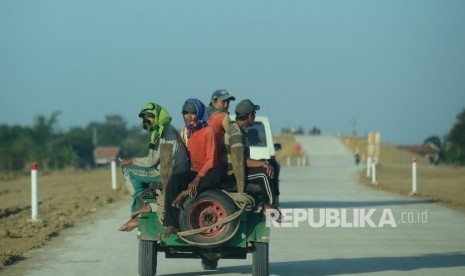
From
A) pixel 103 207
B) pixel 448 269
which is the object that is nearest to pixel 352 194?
pixel 103 207

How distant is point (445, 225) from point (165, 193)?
31.3 ft

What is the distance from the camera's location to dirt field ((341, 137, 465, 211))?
3042 cm

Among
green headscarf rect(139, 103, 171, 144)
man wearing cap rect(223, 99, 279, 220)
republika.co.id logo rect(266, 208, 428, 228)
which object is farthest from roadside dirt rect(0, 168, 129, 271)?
republika.co.id logo rect(266, 208, 428, 228)

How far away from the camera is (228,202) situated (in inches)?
430

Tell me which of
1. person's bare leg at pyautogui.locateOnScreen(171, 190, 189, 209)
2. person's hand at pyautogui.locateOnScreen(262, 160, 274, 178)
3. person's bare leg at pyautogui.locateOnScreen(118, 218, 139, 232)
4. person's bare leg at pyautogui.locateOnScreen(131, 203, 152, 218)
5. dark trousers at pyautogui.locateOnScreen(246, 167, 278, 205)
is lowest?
person's bare leg at pyautogui.locateOnScreen(118, 218, 139, 232)

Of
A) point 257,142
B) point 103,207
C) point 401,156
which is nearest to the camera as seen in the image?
point 257,142

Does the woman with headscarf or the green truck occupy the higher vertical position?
the woman with headscarf

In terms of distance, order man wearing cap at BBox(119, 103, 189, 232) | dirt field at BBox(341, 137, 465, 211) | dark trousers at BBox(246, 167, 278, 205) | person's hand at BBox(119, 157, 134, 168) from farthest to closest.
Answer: dirt field at BBox(341, 137, 465, 211), person's hand at BBox(119, 157, 134, 168), man wearing cap at BBox(119, 103, 189, 232), dark trousers at BBox(246, 167, 278, 205)

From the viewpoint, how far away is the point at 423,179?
46.8 m

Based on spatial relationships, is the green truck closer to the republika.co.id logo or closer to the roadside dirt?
the roadside dirt

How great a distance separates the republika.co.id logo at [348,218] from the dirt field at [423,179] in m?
2.50

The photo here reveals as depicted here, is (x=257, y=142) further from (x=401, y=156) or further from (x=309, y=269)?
(x=401, y=156)

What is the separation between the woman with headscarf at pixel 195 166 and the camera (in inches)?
432

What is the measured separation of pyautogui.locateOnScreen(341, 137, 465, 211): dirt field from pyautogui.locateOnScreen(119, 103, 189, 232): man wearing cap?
13.7 m
